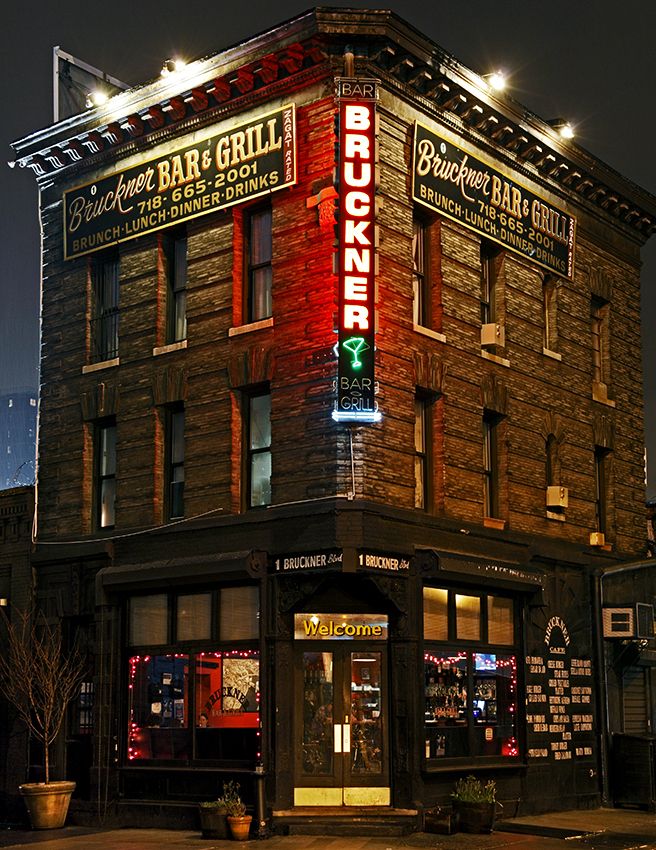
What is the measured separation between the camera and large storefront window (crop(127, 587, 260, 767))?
21.8 metres

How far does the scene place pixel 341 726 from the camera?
69.1 feet

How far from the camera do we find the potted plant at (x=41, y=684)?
2273cm

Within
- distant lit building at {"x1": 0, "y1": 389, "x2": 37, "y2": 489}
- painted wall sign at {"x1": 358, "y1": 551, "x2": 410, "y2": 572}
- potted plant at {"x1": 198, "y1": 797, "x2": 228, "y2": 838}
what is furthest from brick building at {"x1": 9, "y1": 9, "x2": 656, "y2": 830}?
distant lit building at {"x1": 0, "y1": 389, "x2": 37, "y2": 489}

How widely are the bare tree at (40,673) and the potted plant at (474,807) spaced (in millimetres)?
7531

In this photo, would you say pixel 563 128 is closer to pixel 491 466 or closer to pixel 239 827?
pixel 491 466

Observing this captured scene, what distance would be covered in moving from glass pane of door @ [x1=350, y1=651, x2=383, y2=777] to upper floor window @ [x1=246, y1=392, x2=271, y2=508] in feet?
11.0

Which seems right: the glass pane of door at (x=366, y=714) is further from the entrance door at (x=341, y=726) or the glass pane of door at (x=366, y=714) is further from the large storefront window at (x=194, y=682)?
the large storefront window at (x=194, y=682)

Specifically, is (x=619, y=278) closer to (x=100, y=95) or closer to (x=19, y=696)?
(x=100, y=95)

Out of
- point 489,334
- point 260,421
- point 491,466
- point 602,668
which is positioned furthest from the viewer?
point 602,668

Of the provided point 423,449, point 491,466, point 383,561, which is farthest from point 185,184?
point 383,561

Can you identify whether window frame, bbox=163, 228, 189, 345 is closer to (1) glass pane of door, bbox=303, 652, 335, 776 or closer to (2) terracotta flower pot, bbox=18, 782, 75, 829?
(1) glass pane of door, bbox=303, 652, 335, 776

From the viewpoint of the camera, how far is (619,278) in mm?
29984

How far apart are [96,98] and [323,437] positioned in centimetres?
1075

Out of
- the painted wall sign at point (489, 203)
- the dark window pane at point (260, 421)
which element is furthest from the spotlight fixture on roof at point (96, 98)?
the dark window pane at point (260, 421)
